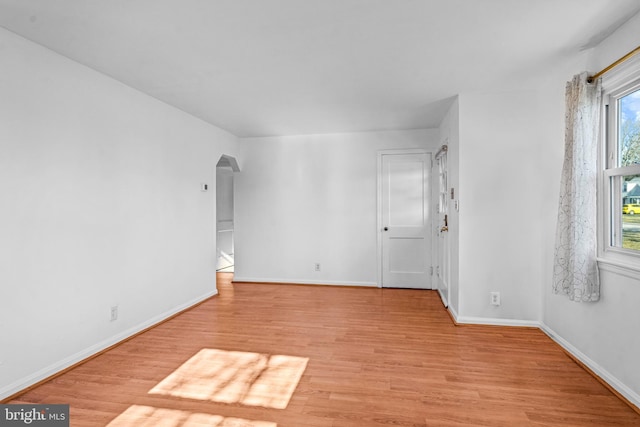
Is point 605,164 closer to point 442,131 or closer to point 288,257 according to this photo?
point 442,131

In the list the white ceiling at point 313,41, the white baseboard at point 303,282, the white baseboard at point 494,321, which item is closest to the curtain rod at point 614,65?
the white ceiling at point 313,41

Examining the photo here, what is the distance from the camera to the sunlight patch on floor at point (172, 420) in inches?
75.5

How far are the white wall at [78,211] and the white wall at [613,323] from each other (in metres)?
4.03

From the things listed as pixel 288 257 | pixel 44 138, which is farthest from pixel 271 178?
pixel 44 138

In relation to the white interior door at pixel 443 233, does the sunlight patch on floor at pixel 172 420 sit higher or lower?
lower

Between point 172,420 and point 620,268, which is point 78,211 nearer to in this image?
point 172,420

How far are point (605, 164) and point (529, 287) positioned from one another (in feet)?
4.87

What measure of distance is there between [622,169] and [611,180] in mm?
161

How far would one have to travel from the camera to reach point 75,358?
268 cm

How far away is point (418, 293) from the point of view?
16.3 feet

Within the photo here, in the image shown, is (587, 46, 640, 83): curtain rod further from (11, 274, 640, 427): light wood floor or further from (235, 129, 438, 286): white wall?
(235, 129, 438, 286): white wall

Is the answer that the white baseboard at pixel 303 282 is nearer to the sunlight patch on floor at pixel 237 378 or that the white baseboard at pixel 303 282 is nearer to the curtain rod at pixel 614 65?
the sunlight patch on floor at pixel 237 378

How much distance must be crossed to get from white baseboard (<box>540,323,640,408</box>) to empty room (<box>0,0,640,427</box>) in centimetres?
2

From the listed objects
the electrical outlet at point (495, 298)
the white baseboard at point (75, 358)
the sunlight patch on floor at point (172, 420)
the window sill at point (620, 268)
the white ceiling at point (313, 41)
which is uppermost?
the white ceiling at point (313, 41)
